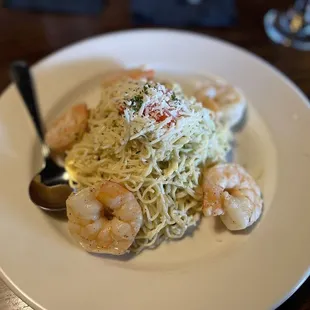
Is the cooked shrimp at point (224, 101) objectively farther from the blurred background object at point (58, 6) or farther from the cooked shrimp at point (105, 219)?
the blurred background object at point (58, 6)

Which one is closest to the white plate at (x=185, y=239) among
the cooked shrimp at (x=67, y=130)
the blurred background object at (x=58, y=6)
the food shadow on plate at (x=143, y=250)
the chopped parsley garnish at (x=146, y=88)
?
the food shadow on plate at (x=143, y=250)

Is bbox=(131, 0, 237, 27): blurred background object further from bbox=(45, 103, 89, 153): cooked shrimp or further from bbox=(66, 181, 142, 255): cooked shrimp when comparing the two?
bbox=(66, 181, 142, 255): cooked shrimp

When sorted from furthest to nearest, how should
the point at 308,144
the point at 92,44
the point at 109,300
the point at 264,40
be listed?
the point at 264,40, the point at 92,44, the point at 308,144, the point at 109,300

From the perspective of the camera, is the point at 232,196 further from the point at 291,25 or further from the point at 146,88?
the point at 291,25

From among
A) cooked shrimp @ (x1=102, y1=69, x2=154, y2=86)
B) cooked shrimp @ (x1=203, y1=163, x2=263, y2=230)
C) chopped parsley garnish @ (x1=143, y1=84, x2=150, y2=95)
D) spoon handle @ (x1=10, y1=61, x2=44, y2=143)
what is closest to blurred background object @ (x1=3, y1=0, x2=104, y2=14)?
spoon handle @ (x1=10, y1=61, x2=44, y2=143)

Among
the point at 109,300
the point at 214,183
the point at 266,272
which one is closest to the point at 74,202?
the point at 109,300

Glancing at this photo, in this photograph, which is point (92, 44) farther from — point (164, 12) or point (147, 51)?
point (164, 12)
